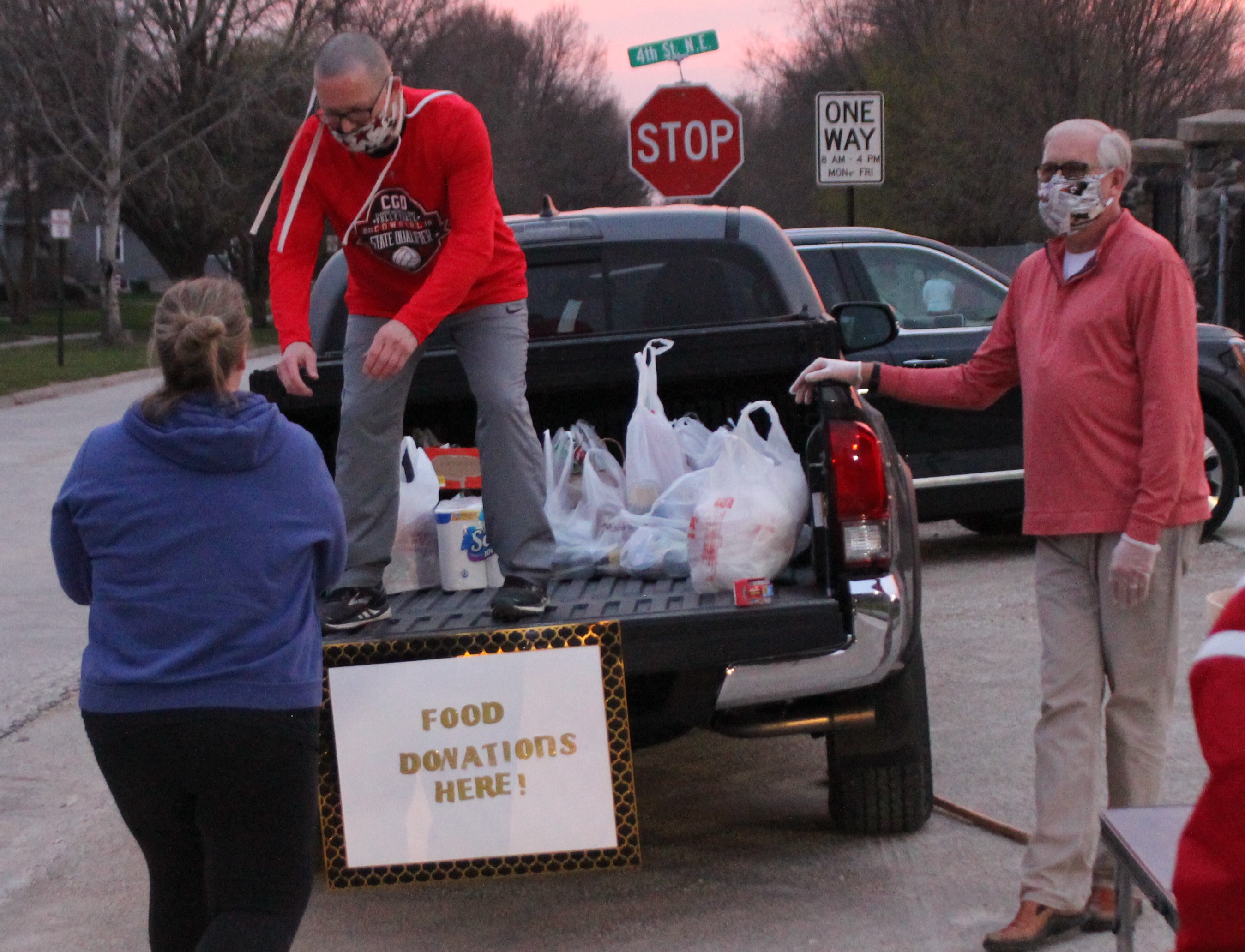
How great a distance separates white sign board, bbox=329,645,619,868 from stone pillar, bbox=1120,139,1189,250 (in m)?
12.8

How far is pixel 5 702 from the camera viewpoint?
6.57 metres

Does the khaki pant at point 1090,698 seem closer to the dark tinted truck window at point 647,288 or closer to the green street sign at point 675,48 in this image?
the dark tinted truck window at point 647,288

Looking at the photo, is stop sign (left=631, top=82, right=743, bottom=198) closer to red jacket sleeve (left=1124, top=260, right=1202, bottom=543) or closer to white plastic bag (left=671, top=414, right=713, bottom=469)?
white plastic bag (left=671, top=414, right=713, bottom=469)

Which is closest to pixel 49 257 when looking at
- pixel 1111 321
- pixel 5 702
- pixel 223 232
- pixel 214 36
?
pixel 223 232

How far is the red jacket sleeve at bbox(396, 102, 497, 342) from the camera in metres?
3.93

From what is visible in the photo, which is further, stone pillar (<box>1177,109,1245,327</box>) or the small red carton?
stone pillar (<box>1177,109,1245,327</box>)

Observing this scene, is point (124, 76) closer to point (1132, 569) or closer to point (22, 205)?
point (22, 205)

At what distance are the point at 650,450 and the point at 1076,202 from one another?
59.9 inches

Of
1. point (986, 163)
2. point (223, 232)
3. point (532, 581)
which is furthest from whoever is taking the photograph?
point (223, 232)

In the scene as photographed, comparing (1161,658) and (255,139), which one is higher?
(255,139)

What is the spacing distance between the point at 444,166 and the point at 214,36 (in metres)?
39.4

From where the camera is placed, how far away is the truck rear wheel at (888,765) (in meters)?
4.16

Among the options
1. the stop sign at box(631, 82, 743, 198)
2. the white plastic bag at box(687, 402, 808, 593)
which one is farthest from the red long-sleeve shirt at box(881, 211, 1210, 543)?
the stop sign at box(631, 82, 743, 198)

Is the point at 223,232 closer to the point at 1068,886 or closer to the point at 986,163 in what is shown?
the point at 986,163
